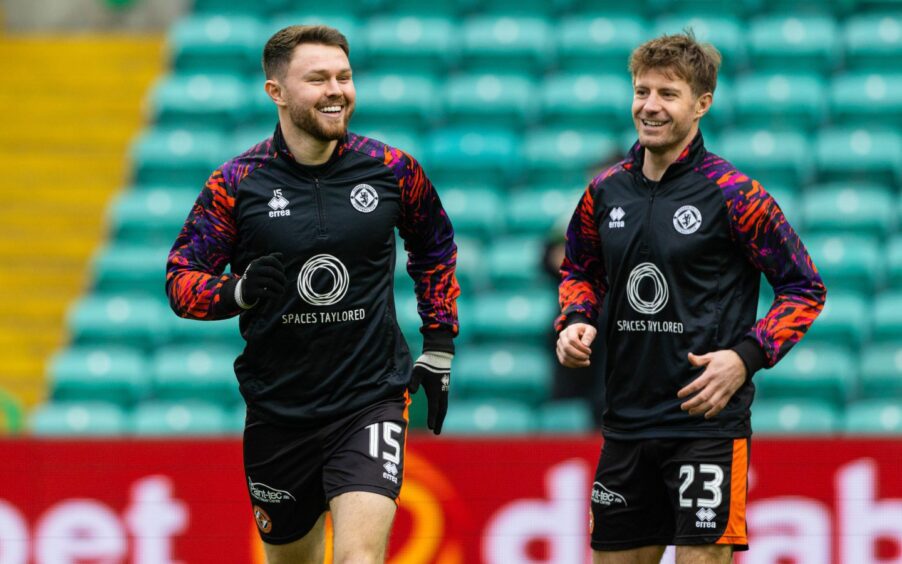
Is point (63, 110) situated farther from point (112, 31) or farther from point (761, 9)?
point (761, 9)

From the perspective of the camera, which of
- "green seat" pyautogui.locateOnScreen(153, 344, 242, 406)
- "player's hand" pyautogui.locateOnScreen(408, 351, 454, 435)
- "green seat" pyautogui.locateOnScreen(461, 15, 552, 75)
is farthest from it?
Answer: "green seat" pyautogui.locateOnScreen(461, 15, 552, 75)

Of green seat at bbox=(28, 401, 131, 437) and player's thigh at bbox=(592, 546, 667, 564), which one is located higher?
green seat at bbox=(28, 401, 131, 437)

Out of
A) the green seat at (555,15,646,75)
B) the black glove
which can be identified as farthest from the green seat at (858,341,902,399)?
the black glove

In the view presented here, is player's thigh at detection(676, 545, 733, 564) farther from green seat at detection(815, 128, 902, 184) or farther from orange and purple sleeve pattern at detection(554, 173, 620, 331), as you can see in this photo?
green seat at detection(815, 128, 902, 184)

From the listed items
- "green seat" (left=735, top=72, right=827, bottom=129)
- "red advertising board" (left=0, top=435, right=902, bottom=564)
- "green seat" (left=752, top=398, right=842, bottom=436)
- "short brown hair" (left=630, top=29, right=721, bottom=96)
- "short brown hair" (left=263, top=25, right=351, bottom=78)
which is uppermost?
"green seat" (left=735, top=72, right=827, bottom=129)

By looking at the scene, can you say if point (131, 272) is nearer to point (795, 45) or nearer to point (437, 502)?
point (437, 502)

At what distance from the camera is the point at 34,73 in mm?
13734

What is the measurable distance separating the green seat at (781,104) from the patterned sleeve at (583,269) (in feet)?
18.6

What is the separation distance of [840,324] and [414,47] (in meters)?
4.09

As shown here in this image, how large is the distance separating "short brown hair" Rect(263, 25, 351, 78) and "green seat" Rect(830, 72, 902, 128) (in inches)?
249

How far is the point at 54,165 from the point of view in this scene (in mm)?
12906

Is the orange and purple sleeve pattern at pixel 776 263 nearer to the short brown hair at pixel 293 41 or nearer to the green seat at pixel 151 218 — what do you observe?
the short brown hair at pixel 293 41

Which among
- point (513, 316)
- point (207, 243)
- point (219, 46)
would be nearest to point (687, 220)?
point (207, 243)

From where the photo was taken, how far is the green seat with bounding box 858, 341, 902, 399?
9.84 m
